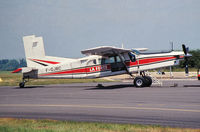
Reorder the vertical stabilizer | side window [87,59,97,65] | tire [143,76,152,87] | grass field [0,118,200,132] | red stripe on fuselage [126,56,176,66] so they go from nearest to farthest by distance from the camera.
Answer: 1. grass field [0,118,200,132]
2. red stripe on fuselage [126,56,176,66]
3. tire [143,76,152,87]
4. side window [87,59,97,65]
5. the vertical stabilizer

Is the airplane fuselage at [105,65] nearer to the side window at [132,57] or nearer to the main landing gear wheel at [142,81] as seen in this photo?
the side window at [132,57]

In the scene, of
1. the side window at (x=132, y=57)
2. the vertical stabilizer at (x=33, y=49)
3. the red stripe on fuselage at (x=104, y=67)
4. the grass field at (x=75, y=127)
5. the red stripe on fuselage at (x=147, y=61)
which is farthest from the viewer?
the vertical stabilizer at (x=33, y=49)

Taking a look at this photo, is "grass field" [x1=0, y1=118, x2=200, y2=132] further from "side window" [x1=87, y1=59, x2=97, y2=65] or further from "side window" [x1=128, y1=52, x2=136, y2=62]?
"side window" [x1=87, y1=59, x2=97, y2=65]

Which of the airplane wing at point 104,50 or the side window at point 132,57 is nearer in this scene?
the airplane wing at point 104,50

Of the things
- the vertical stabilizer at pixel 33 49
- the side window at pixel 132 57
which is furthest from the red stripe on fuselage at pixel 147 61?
the vertical stabilizer at pixel 33 49

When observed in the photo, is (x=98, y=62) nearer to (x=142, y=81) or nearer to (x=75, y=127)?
(x=142, y=81)

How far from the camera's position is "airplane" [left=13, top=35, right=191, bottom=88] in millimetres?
20333

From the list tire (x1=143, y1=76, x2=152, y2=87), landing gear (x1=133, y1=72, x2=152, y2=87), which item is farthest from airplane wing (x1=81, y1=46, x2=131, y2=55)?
tire (x1=143, y1=76, x2=152, y2=87)

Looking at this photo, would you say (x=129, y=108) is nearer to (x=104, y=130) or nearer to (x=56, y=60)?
(x=104, y=130)

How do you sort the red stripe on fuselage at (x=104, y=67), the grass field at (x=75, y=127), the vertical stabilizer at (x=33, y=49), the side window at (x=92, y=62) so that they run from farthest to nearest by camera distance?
the vertical stabilizer at (x=33, y=49) → the side window at (x=92, y=62) → the red stripe on fuselage at (x=104, y=67) → the grass field at (x=75, y=127)

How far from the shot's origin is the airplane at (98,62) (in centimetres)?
2033

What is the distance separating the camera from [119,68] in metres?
21.2

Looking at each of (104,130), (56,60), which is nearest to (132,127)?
(104,130)

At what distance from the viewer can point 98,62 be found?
2202 cm
